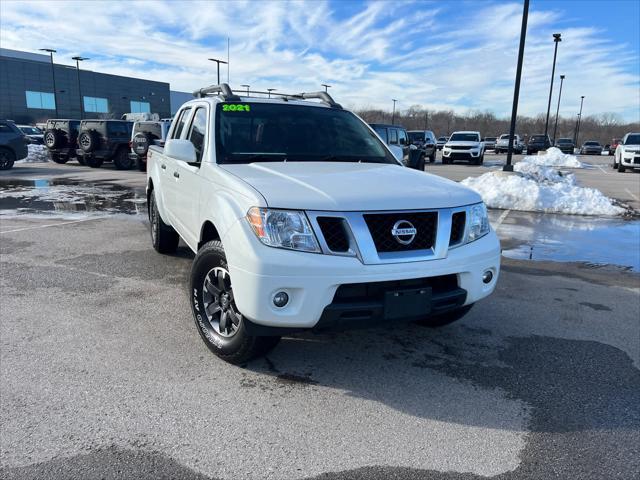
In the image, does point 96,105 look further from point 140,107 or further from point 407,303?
point 407,303

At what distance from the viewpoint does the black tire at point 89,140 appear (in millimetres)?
19984

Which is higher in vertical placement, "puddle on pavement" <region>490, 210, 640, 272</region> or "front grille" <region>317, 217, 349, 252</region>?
"front grille" <region>317, 217, 349, 252</region>

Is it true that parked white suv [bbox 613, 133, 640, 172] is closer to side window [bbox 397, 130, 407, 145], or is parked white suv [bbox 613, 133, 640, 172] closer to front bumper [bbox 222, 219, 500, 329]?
side window [bbox 397, 130, 407, 145]

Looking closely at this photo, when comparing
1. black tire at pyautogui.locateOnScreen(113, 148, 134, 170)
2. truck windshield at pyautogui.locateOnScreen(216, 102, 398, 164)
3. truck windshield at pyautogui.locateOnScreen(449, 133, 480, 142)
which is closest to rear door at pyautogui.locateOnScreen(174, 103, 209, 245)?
truck windshield at pyautogui.locateOnScreen(216, 102, 398, 164)

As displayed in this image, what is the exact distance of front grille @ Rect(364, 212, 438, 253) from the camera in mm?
3129

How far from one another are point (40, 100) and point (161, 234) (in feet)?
289

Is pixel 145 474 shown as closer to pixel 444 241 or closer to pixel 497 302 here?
pixel 444 241

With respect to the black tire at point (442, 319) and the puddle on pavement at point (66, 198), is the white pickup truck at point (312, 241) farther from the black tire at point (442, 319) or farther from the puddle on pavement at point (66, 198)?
the puddle on pavement at point (66, 198)

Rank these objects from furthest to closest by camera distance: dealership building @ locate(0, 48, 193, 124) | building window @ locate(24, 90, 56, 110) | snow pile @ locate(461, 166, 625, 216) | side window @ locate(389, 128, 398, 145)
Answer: building window @ locate(24, 90, 56, 110), dealership building @ locate(0, 48, 193, 124), side window @ locate(389, 128, 398, 145), snow pile @ locate(461, 166, 625, 216)

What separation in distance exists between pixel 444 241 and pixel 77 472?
7.96 feet

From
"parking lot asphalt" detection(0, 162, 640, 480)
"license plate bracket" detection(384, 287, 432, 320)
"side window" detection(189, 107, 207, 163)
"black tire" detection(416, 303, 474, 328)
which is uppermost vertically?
"side window" detection(189, 107, 207, 163)

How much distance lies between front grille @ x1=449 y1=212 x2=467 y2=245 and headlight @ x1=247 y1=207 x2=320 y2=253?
40.1 inches

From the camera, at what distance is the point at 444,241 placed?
329cm

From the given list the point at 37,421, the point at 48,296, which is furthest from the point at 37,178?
the point at 37,421
